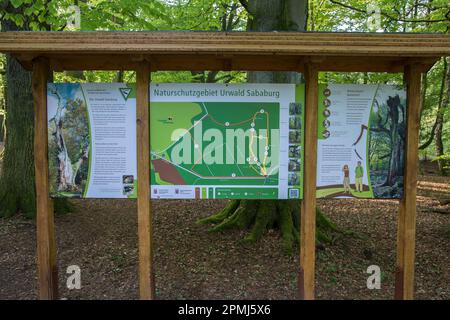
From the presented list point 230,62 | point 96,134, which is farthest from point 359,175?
point 96,134

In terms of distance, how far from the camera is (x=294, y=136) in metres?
3.65

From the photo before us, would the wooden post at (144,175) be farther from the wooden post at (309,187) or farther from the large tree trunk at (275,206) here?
the large tree trunk at (275,206)

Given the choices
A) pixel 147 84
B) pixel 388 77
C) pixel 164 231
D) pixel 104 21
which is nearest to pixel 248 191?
pixel 147 84

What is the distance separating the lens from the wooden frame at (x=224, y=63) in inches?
120

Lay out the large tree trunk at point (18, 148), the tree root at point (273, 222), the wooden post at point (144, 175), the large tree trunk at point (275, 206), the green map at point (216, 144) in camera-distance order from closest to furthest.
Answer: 1. the wooden post at point (144, 175)
2. the green map at point (216, 144)
3. the large tree trunk at point (275, 206)
4. the tree root at point (273, 222)
5. the large tree trunk at point (18, 148)

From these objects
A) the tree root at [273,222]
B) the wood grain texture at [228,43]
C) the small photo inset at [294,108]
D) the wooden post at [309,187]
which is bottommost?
the tree root at [273,222]

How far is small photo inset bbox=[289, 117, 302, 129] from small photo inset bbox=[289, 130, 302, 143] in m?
0.05

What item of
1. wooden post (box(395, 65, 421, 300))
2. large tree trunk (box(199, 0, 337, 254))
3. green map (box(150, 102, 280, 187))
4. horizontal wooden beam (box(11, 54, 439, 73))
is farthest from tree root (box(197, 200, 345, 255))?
horizontal wooden beam (box(11, 54, 439, 73))

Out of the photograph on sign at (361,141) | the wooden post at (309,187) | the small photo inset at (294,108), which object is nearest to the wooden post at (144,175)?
the small photo inset at (294,108)

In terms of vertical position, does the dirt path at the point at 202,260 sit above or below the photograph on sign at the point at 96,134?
below

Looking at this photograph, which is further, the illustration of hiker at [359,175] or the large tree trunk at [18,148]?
the large tree trunk at [18,148]

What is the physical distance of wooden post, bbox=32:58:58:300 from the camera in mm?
3529

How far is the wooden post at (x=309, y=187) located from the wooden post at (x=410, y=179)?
0.95m

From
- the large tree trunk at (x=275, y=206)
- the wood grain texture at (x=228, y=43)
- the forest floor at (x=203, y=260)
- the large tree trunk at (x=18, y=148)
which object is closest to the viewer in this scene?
the wood grain texture at (x=228, y=43)
